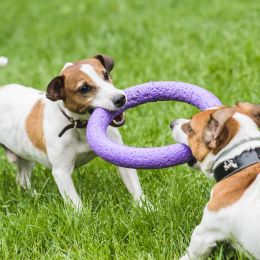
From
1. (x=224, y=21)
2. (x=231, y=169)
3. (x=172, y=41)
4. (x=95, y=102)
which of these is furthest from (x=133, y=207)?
(x=224, y=21)

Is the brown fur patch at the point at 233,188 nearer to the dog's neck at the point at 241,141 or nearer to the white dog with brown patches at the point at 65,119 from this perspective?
the dog's neck at the point at 241,141

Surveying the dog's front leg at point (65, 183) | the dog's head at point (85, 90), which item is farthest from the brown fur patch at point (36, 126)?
the dog's head at point (85, 90)

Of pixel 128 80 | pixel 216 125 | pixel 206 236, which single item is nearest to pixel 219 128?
pixel 216 125

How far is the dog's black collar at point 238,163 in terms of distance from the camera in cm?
407

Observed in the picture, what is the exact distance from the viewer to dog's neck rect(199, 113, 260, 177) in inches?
160

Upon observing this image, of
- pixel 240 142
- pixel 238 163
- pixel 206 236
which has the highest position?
pixel 240 142

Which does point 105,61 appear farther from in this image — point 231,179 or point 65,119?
point 231,179

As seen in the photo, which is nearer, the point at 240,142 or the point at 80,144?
the point at 240,142

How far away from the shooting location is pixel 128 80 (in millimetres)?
8375

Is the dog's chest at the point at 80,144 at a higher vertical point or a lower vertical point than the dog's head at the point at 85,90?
lower

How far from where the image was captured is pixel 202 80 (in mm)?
7879

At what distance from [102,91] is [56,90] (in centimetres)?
36

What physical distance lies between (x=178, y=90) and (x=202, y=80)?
2.39 meters

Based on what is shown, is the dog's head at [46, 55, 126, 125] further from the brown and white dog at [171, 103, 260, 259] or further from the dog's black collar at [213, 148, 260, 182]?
the dog's black collar at [213, 148, 260, 182]
